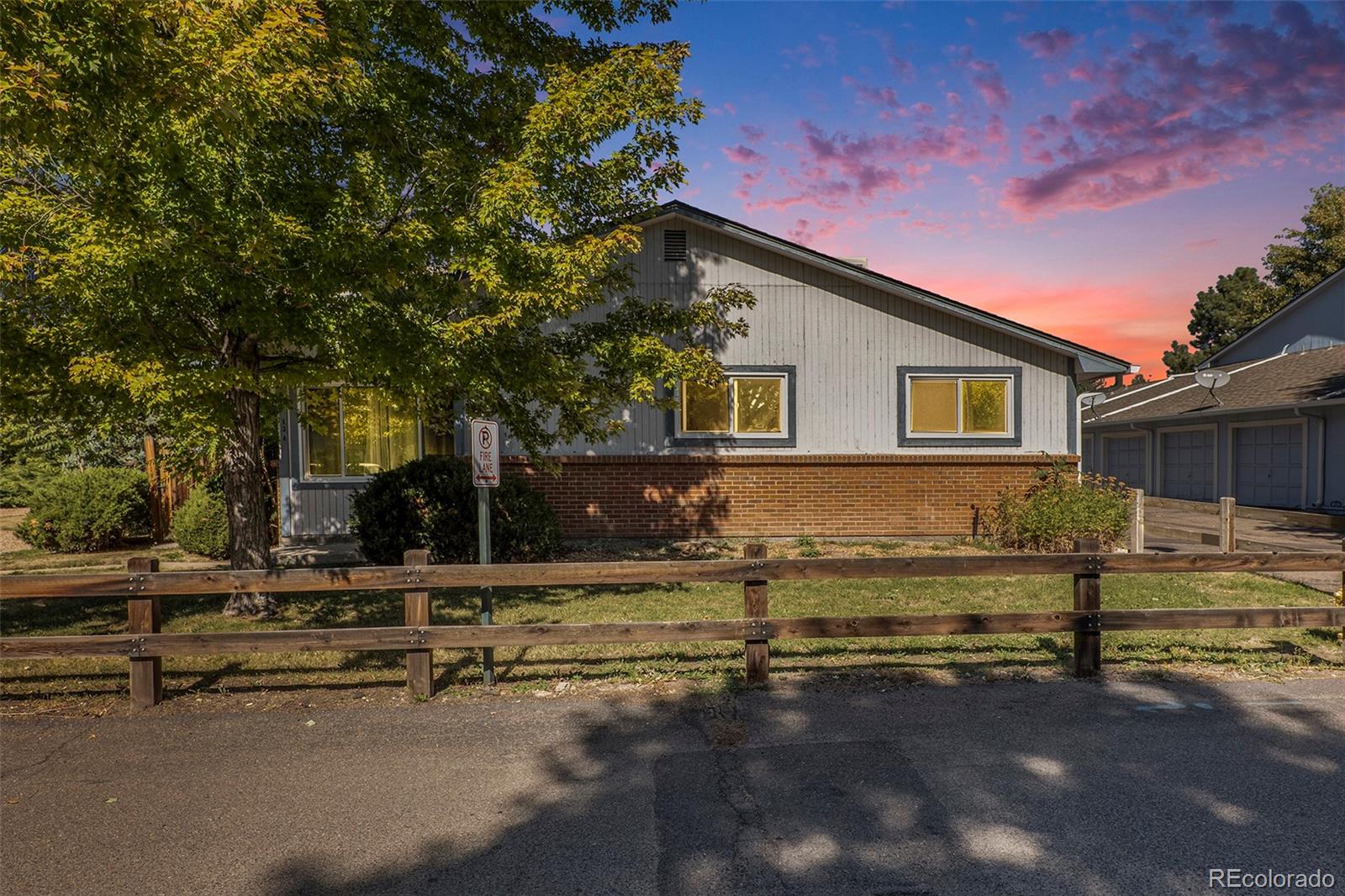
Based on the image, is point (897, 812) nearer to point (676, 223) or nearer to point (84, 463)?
point (676, 223)

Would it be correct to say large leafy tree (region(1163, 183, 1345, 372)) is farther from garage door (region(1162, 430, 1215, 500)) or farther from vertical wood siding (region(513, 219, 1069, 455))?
vertical wood siding (region(513, 219, 1069, 455))

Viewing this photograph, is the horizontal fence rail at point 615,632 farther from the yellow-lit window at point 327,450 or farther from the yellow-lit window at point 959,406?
the yellow-lit window at point 327,450

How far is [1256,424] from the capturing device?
2138 centimetres

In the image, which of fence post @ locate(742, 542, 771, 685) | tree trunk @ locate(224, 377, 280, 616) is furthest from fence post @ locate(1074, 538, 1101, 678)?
tree trunk @ locate(224, 377, 280, 616)

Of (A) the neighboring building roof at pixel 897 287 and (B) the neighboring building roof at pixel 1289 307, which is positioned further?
(B) the neighboring building roof at pixel 1289 307

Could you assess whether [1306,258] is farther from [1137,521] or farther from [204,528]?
[204,528]

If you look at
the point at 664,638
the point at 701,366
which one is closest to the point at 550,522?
the point at 701,366

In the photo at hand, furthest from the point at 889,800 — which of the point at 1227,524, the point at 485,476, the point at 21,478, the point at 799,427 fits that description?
the point at 21,478

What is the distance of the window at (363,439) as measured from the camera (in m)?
14.9

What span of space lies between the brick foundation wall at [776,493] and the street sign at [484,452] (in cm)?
825

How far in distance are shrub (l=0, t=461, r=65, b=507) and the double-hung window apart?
1385 centimetres

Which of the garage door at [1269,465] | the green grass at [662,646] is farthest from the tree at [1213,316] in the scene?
the green grass at [662,646]

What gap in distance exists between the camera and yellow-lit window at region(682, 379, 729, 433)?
14.9 m

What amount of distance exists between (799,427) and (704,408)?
73.7 inches
